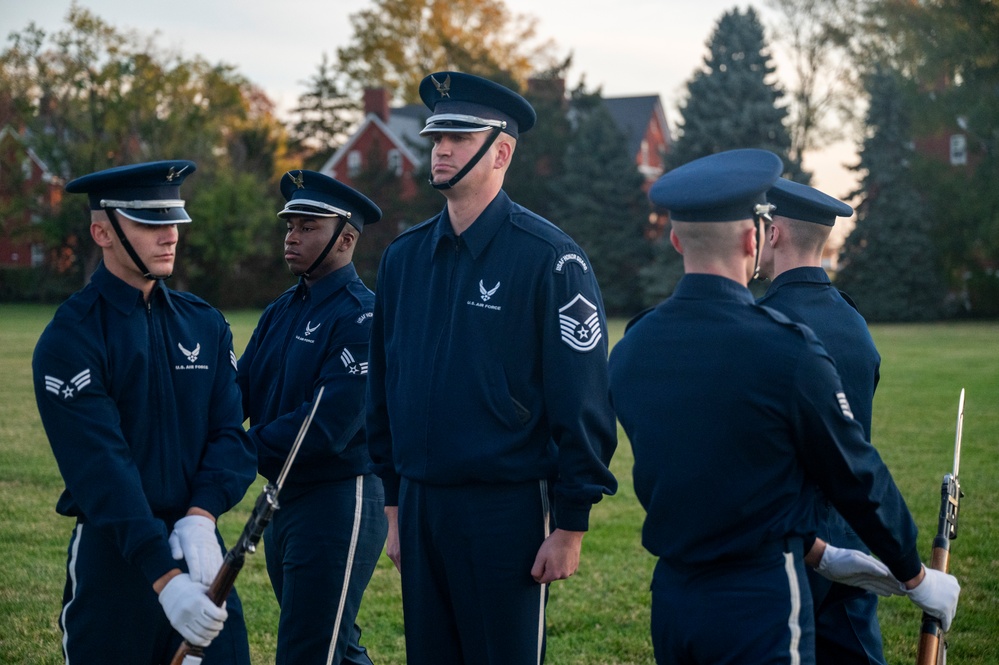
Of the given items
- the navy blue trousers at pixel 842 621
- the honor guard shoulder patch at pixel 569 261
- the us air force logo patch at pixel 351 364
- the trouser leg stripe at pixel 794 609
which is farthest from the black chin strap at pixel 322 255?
the trouser leg stripe at pixel 794 609

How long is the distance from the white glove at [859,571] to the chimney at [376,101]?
57.8m

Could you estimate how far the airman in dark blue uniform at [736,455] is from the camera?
123 inches

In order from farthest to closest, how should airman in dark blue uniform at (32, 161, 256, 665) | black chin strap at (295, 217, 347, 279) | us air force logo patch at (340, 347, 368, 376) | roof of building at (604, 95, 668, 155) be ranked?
roof of building at (604, 95, 668, 155)
black chin strap at (295, 217, 347, 279)
us air force logo patch at (340, 347, 368, 376)
airman in dark blue uniform at (32, 161, 256, 665)

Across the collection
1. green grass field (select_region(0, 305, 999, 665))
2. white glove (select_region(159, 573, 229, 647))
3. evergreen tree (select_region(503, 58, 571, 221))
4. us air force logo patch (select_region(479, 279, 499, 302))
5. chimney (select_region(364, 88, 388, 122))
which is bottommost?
green grass field (select_region(0, 305, 999, 665))

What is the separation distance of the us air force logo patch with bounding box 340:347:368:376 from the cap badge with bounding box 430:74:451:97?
135 centimetres

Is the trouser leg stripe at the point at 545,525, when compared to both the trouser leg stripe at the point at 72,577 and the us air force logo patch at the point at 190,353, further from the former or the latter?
the trouser leg stripe at the point at 72,577

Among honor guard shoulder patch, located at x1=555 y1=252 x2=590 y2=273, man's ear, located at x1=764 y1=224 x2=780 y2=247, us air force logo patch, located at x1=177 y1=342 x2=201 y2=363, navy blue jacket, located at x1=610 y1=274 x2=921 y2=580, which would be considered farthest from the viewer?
man's ear, located at x1=764 y1=224 x2=780 y2=247

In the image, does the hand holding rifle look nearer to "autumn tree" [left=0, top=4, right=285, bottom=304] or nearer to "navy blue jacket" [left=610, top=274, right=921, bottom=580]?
"navy blue jacket" [left=610, top=274, right=921, bottom=580]

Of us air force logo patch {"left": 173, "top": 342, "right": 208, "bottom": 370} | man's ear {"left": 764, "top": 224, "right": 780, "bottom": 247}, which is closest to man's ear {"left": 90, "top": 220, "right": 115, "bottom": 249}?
us air force logo patch {"left": 173, "top": 342, "right": 208, "bottom": 370}

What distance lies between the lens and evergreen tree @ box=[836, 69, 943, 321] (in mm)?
44719

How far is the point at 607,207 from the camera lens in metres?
49.5

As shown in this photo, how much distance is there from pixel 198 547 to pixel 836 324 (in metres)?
2.60

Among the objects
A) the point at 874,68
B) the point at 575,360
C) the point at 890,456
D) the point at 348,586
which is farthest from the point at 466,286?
the point at 874,68

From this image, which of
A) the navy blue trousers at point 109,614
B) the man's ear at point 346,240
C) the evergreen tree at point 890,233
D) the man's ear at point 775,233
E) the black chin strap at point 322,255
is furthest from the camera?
the evergreen tree at point 890,233
